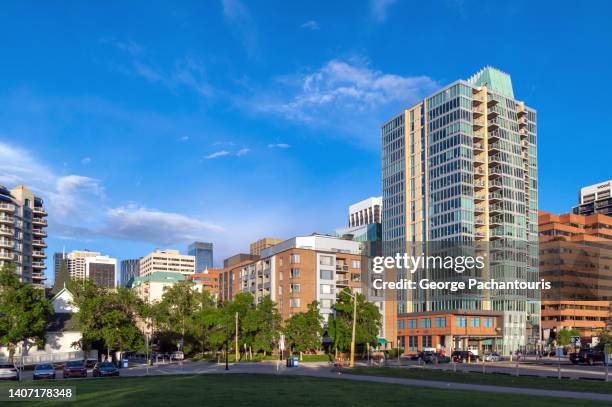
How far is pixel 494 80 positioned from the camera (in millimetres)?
163750

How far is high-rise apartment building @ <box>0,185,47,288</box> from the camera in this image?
16250 centimetres

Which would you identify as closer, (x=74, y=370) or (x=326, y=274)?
(x=74, y=370)

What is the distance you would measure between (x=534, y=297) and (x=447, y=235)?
2732cm

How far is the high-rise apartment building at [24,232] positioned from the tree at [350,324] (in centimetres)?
9364

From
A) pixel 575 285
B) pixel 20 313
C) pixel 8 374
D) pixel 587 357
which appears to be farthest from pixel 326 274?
pixel 575 285

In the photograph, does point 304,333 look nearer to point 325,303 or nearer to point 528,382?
point 325,303

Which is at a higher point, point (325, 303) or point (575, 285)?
point (575, 285)

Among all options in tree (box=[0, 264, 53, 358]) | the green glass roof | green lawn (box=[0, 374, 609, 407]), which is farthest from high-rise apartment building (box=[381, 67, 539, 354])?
green lawn (box=[0, 374, 609, 407])

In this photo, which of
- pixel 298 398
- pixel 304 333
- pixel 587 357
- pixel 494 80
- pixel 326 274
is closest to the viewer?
pixel 298 398

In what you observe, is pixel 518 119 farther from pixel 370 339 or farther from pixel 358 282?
pixel 370 339

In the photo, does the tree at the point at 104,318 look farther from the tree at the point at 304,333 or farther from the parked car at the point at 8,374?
the parked car at the point at 8,374

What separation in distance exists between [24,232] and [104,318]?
96.1 metres

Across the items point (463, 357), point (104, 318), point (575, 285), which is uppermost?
point (575, 285)

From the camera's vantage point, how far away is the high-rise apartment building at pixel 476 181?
498 feet
